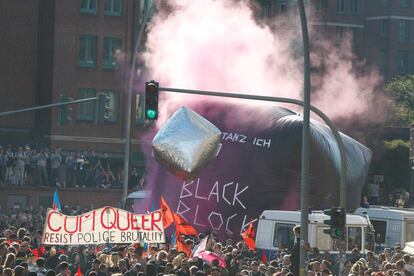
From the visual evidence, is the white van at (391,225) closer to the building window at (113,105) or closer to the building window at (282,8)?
the building window at (113,105)

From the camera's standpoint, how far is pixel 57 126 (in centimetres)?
6259

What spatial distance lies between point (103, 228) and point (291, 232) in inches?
Result: 248

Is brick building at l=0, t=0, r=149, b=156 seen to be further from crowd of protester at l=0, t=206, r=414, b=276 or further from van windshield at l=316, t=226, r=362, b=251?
crowd of protester at l=0, t=206, r=414, b=276

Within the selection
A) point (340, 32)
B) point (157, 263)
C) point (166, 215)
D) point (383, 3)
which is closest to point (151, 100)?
point (166, 215)

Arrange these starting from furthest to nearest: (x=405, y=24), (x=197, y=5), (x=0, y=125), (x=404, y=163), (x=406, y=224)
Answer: (x=405, y=24), (x=404, y=163), (x=0, y=125), (x=197, y=5), (x=406, y=224)

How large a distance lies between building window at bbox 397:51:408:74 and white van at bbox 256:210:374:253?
79050 millimetres

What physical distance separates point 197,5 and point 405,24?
67.3 m

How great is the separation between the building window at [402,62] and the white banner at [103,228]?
277 ft

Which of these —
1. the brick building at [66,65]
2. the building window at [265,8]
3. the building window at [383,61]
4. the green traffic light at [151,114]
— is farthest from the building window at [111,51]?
the building window at [383,61]

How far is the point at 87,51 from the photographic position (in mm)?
63594

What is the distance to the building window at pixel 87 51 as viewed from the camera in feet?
208

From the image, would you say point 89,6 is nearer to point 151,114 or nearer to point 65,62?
point 65,62

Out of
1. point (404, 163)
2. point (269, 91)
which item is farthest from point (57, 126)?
point (269, 91)

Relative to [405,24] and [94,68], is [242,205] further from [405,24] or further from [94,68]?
[405,24]
